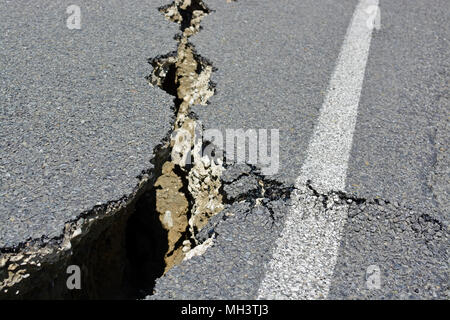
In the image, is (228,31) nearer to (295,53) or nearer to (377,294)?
(295,53)

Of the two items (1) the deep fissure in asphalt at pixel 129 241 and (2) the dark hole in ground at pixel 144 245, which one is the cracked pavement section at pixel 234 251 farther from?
(2) the dark hole in ground at pixel 144 245

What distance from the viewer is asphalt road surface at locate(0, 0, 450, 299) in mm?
1882

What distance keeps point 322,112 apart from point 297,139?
1.11 feet

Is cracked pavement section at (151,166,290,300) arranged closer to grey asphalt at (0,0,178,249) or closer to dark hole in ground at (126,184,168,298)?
grey asphalt at (0,0,178,249)

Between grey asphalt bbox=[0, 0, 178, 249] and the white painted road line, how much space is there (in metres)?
0.73

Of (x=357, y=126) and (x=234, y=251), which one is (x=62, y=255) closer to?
(x=234, y=251)

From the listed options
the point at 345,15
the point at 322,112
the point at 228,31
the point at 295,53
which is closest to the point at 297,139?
the point at 322,112

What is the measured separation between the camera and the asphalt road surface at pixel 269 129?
1882mm

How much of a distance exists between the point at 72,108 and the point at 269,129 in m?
1.04

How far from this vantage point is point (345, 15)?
3.78 metres

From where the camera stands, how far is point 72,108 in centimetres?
250

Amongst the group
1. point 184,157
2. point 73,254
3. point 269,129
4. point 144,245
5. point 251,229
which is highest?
point 269,129

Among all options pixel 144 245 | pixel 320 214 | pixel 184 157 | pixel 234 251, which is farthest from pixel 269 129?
pixel 144 245

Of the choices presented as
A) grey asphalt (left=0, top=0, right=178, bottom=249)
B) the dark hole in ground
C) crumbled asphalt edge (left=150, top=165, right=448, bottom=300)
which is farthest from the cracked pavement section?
the dark hole in ground
